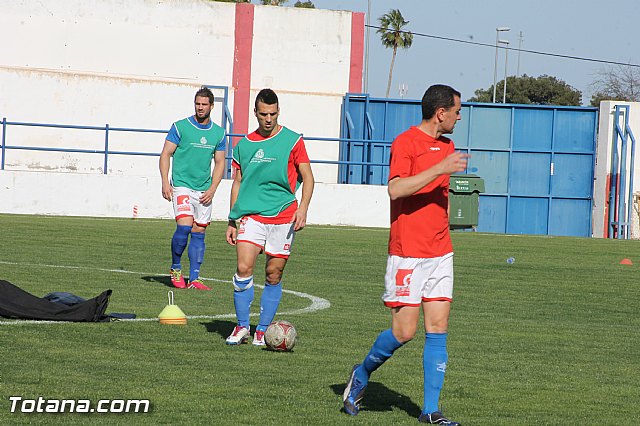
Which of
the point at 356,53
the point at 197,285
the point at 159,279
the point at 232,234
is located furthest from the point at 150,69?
the point at 232,234

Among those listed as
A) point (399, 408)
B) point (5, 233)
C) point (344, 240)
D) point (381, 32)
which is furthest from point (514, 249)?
point (381, 32)

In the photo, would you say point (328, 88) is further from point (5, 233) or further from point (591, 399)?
point (591, 399)

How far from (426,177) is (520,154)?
36.3 metres

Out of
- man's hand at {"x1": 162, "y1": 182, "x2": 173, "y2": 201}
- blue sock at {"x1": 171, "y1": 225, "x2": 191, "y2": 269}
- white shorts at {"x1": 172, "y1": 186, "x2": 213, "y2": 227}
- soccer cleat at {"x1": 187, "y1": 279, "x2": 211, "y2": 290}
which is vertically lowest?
soccer cleat at {"x1": 187, "y1": 279, "x2": 211, "y2": 290}

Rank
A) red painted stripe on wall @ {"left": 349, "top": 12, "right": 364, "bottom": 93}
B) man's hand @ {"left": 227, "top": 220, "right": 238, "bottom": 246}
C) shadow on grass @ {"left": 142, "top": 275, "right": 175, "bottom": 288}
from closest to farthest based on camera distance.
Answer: man's hand @ {"left": 227, "top": 220, "right": 238, "bottom": 246} < shadow on grass @ {"left": 142, "top": 275, "right": 175, "bottom": 288} < red painted stripe on wall @ {"left": 349, "top": 12, "right": 364, "bottom": 93}

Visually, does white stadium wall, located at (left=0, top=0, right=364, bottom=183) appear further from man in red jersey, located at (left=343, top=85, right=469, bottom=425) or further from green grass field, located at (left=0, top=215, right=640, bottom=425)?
man in red jersey, located at (left=343, top=85, right=469, bottom=425)

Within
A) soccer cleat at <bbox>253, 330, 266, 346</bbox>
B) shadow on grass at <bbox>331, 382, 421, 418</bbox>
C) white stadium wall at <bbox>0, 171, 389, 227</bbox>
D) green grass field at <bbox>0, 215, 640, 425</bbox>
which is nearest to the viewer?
green grass field at <bbox>0, 215, 640, 425</bbox>

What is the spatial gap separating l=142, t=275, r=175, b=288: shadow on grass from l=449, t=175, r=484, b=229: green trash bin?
23.1 metres

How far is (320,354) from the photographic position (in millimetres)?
8805

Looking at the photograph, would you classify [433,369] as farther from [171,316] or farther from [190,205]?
[190,205]

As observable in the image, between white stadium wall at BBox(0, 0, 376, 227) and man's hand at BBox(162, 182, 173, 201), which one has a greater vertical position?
white stadium wall at BBox(0, 0, 376, 227)

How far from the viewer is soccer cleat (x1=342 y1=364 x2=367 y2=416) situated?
6.55 meters

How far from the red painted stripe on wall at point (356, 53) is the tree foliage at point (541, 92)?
63843 millimetres

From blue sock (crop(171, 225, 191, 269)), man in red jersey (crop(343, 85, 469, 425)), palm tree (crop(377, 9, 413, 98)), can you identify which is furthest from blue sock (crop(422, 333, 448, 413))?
palm tree (crop(377, 9, 413, 98))
